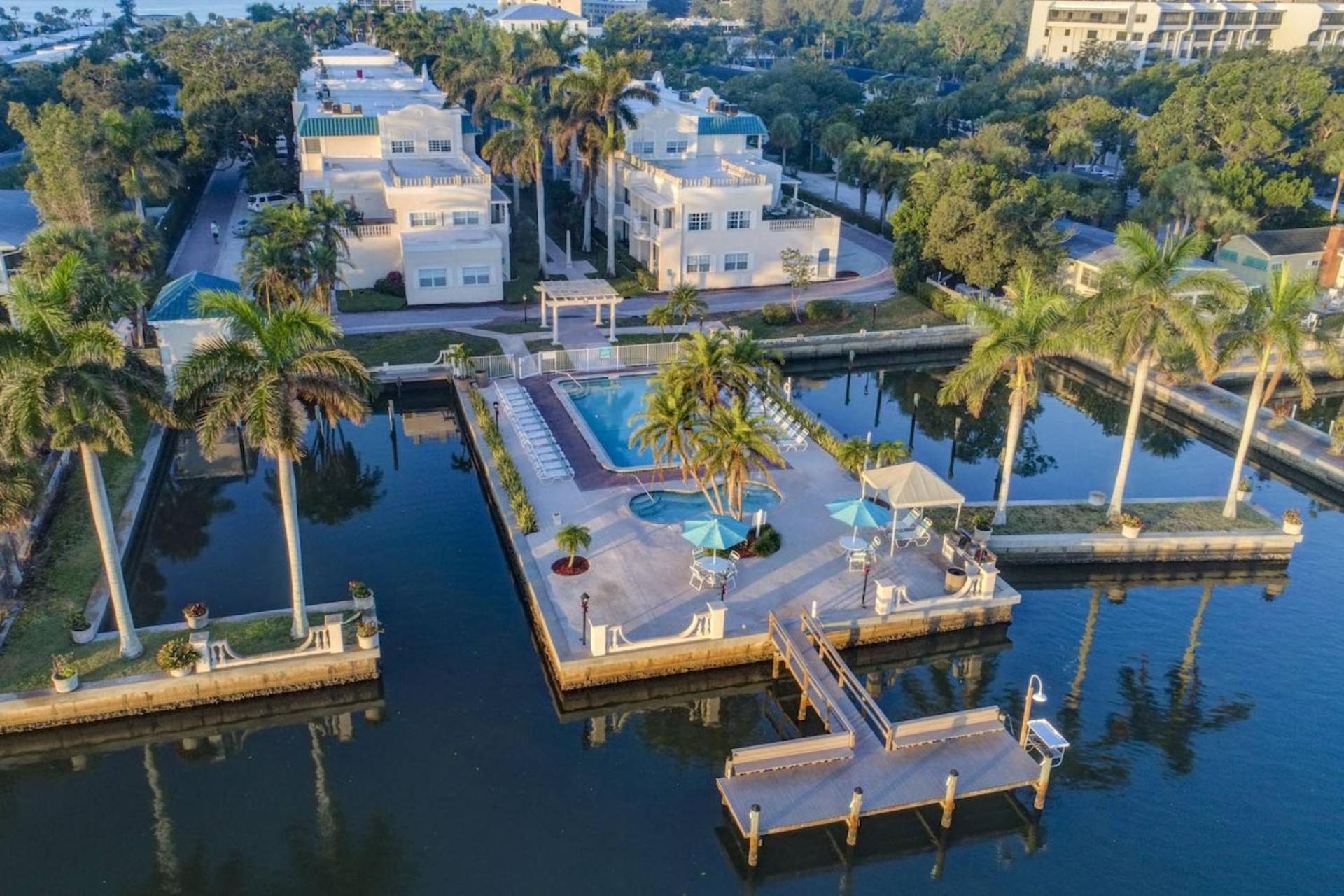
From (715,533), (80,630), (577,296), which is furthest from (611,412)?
(80,630)

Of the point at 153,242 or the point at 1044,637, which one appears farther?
the point at 153,242

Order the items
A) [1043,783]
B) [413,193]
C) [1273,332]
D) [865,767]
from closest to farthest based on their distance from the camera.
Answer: [1043,783]
[865,767]
[1273,332]
[413,193]

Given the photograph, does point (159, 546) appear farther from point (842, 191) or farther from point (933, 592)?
point (842, 191)

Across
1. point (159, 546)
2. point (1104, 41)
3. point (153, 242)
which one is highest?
point (1104, 41)

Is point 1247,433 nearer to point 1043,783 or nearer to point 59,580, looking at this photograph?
point 1043,783

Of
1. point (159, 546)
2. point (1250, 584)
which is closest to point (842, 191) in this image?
point (1250, 584)

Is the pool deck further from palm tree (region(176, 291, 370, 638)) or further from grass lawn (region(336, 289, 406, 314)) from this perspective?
grass lawn (region(336, 289, 406, 314))
